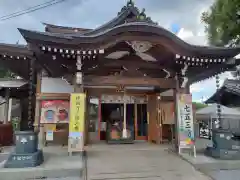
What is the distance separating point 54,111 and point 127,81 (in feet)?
11.3

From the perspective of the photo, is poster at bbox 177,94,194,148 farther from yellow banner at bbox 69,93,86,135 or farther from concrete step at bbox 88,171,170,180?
yellow banner at bbox 69,93,86,135

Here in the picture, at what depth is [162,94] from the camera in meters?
9.85

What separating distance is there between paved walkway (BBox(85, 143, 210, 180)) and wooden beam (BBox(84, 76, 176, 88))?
230 centimetres

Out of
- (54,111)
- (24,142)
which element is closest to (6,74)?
(54,111)

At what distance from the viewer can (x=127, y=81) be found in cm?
682

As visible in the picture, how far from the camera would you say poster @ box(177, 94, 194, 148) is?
6.57 metres

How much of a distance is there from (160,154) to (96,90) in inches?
157

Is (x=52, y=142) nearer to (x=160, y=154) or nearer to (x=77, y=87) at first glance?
Result: (x=77, y=87)

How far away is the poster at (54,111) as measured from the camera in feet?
26.6

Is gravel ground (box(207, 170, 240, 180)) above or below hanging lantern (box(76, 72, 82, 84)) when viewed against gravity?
below

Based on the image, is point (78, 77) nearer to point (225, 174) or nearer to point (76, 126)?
point (76, 126)

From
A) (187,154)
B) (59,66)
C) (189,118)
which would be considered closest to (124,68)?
(59,66)

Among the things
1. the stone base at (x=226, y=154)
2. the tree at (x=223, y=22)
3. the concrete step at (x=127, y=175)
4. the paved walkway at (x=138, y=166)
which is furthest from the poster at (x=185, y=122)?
the tree at (x=223, y=22)

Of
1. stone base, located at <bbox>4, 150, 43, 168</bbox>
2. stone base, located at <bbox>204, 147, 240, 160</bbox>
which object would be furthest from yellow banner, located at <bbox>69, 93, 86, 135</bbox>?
stone base, located at <bbox>204, 147, 240, 160</bbox>
